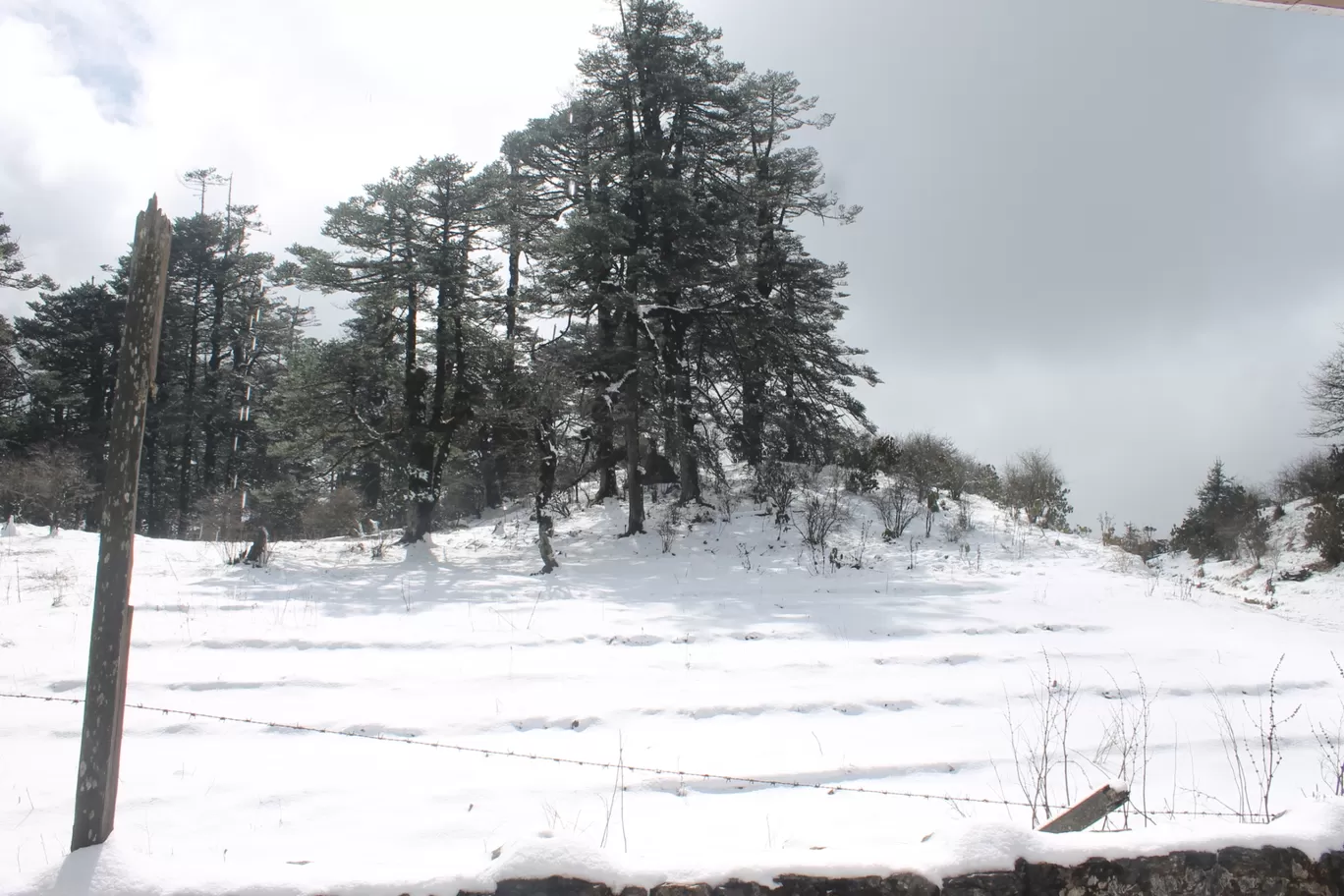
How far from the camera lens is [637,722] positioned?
6555mm

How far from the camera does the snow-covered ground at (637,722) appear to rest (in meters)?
2.80

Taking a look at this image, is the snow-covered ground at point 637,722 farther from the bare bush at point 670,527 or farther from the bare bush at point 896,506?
the bare bush at point 896,506

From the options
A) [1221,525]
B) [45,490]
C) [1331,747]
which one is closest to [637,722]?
[1331,747]

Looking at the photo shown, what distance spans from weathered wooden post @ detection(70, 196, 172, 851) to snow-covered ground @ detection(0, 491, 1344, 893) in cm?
27

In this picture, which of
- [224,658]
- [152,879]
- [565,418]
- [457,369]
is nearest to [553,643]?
[224,658]

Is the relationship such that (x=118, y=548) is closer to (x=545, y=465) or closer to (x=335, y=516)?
(x=545, y=465)

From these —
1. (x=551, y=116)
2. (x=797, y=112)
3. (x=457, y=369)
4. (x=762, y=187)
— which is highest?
(x=797, y=112)

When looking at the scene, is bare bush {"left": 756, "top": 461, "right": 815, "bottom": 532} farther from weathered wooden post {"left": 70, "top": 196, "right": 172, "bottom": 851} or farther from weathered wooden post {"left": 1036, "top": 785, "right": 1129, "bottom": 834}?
weathered wooden post {"left": 70, "top": 196, "right": 172, "bottom": 851}

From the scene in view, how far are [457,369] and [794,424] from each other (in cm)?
866

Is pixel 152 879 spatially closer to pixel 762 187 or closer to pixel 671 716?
pixel 671 716

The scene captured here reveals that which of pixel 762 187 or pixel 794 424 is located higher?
pixel 762 187

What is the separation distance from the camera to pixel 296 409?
1728 centimetres

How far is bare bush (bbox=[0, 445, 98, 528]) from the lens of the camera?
63.5ft

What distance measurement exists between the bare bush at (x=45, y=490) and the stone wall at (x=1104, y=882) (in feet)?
69.3
